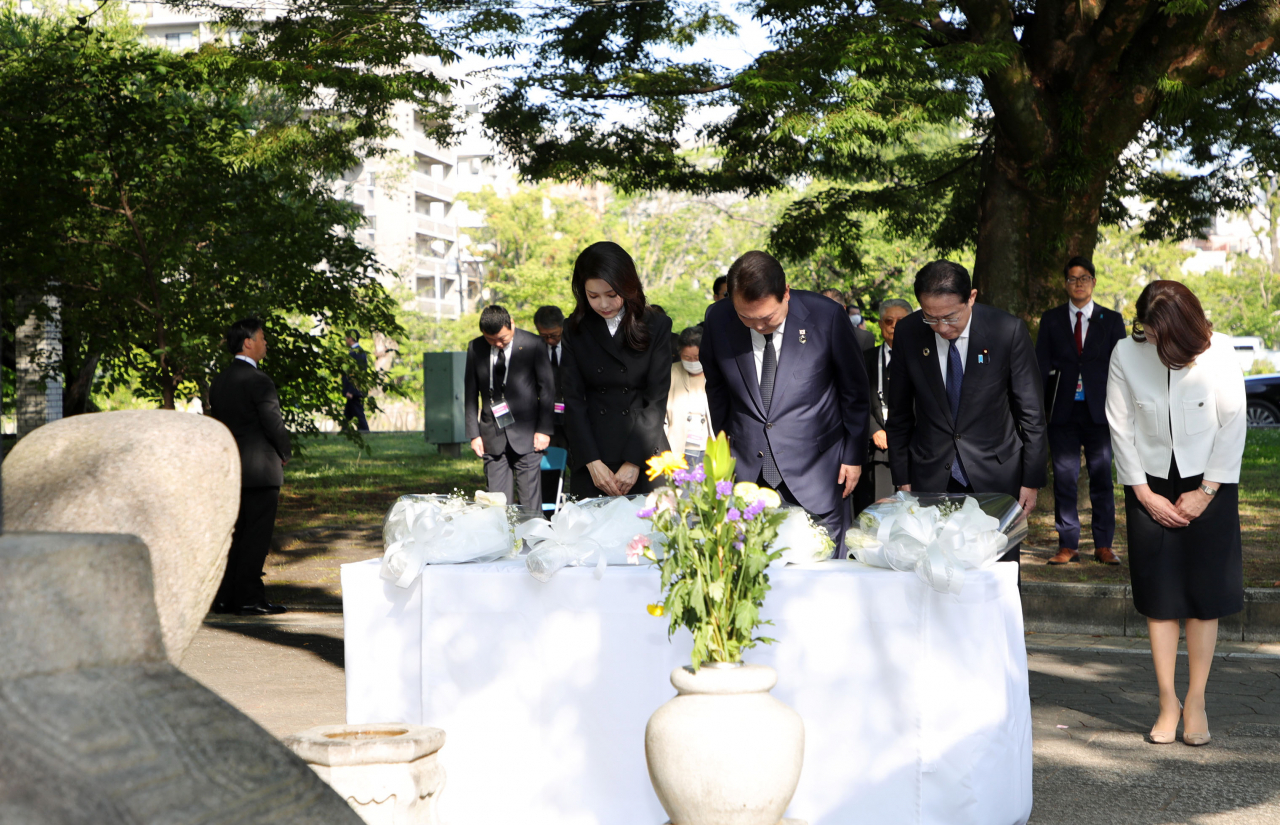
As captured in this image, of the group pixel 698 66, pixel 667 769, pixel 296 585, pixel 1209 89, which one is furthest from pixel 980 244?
pixel 667 769

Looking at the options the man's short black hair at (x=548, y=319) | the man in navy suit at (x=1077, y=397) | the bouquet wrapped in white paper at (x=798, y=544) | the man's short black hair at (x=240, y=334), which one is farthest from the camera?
the man's short black hair at (x=548, y=319)

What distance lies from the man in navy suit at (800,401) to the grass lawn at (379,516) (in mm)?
3596

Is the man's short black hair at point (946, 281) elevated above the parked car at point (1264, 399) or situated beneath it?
elevated above

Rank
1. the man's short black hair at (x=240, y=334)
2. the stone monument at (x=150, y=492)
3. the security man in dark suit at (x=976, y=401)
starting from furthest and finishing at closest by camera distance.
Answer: the man's short black hair at (x=240, y=334) < the security man in dark suit at (x=976, y=401) < the stone monument at (x=150, y=492)

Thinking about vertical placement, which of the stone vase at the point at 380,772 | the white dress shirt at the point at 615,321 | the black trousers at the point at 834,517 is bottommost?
the stone vase at the point at 380,772

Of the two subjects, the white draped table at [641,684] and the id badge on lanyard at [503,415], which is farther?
the id badge on lanyard at [503,415]

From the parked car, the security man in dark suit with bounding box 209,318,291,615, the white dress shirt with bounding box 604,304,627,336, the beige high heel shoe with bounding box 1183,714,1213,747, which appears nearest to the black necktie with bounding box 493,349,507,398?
the security man in dark suit with bounding box 209,318,291,615

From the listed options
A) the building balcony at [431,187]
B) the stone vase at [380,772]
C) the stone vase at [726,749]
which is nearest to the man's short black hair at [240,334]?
the stone vase at [380,772]

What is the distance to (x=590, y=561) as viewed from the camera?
416 centimetres

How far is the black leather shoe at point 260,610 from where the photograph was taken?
8523 mm

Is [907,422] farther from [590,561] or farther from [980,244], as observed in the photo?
[980,244]

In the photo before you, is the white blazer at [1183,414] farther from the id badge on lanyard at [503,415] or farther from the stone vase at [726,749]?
the id badge on lanyard at [503,415]

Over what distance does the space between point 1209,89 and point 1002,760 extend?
7.92m

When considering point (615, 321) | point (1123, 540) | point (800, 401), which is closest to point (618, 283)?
point (615, 321)
